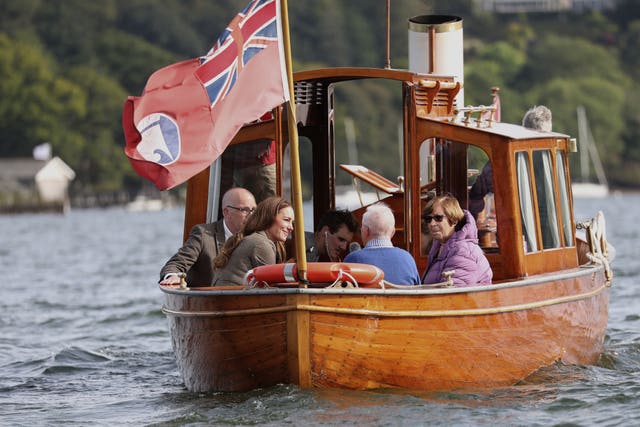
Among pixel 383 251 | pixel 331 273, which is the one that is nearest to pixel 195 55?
pixel 383 251

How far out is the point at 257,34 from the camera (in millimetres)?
10953

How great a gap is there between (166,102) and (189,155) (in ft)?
1.71

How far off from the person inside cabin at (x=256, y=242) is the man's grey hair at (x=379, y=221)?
0.67 meters

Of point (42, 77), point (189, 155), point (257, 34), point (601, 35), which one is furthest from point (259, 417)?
point (601, 35)

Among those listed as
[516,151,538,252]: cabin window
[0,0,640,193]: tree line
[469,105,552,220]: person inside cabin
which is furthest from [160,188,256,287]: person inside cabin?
[0,0,640,193]: tree line

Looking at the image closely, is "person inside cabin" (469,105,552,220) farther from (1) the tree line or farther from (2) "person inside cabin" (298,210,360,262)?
(1) the tree line

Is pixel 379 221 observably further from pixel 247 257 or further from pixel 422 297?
pixel 247 257

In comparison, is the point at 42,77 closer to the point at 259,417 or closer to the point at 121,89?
the point at 121,89

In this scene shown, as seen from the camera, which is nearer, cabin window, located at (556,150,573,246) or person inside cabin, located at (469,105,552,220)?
person inside cabin, located at (469,105,552,220)

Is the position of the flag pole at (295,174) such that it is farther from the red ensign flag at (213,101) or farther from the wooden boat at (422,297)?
the wooden boat at (422,297)

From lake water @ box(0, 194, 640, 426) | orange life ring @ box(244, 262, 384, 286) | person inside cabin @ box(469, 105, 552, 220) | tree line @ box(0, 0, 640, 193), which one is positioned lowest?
lake water @ box(0, 194, 640, 426)

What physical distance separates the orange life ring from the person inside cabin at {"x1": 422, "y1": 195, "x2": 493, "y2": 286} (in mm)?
939

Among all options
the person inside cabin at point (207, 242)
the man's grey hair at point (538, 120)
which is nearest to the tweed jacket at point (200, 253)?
the person inside cabin at point (207, 242)

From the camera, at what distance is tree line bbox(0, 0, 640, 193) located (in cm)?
12350
